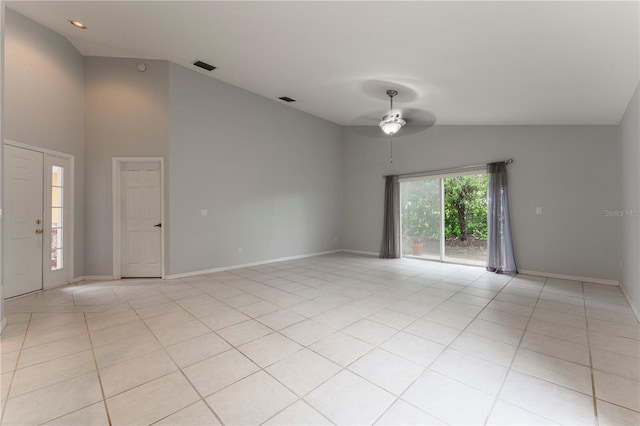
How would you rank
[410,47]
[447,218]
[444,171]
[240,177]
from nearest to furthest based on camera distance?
[410,47], [240,177], [444,171], [447,218]

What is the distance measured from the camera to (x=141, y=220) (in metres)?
4.65

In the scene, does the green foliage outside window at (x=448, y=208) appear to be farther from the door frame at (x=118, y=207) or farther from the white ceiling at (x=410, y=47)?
the door frame at (x=118, y=207)

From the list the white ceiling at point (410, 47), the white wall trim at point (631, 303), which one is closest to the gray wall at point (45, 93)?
the white ceiling at point (410, 47)

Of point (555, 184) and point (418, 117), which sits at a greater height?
point (418, 117)

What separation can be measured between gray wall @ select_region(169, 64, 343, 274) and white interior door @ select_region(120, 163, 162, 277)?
0.33 metres

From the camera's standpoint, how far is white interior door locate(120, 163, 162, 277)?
4609 mm

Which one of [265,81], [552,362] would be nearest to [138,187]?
[265,81]

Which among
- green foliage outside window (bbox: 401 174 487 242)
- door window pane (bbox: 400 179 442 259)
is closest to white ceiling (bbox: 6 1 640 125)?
green foliage outside window (bbox: 401 174 487 242)

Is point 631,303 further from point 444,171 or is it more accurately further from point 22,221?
point 22,221

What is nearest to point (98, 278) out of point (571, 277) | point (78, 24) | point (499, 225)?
point (78, 24)

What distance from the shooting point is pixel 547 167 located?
4621 mm

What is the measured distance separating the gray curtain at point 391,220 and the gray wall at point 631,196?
12.1 feet

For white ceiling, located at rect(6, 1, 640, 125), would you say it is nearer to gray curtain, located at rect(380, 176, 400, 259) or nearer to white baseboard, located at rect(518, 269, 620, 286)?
gray curtain, located at rect(380, 176, 400, 259)

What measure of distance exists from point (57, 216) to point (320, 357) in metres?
4.74
